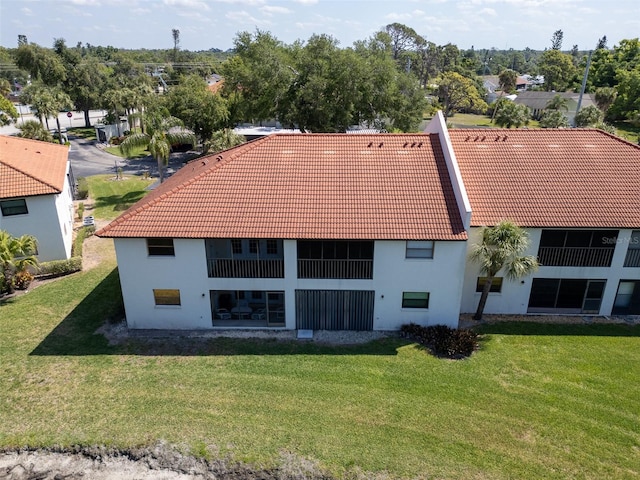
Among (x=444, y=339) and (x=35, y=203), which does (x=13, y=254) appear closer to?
(x=35, y=203)

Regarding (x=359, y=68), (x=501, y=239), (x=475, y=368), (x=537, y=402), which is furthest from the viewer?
(x=359, y=68)

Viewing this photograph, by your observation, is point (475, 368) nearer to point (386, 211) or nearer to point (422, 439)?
point (422, 439)

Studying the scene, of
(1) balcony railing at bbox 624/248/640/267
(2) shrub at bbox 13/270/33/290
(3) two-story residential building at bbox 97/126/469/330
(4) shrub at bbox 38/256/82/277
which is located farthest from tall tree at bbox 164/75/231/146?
(1) balcony railing at bbox 624/248/640/267

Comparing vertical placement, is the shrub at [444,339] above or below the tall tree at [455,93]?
below

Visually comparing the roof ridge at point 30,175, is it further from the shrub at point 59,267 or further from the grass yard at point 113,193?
the grass yard at point 113,193

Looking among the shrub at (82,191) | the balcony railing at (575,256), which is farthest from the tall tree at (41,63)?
the balcony railing at (575,256)

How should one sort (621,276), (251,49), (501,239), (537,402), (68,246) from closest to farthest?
(537,402) < (501,239) < (621,276) < (68,246) < (251,49)

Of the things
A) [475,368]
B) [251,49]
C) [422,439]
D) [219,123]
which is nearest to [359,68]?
[251,49]
